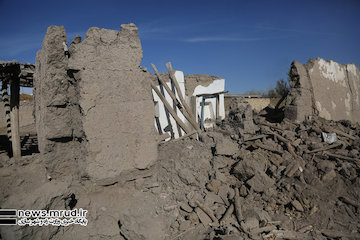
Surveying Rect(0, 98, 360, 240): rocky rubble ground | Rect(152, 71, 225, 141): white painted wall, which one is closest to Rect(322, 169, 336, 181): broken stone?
Rect(0, 98, 360, 240): rocky rubble ground

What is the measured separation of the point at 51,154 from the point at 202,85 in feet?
23.4

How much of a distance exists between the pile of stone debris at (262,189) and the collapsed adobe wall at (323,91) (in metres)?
1.35

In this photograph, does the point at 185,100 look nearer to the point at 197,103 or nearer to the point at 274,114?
the point at 197,103

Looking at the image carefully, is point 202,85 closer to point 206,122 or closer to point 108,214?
point 206,122

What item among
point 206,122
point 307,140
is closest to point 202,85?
point 206,122

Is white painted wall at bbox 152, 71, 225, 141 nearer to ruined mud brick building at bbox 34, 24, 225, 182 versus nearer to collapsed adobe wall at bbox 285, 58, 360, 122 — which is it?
collapsed adobe wall at bbox 285, 58, 360, 122

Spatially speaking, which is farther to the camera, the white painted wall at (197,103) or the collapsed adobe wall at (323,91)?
the white painted wall at (197,103)

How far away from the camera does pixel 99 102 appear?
3.21 metres

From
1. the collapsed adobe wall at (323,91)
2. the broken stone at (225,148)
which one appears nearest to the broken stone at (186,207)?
the broken stone at (225,148)

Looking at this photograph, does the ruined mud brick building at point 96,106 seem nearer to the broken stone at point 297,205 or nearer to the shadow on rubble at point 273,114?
the broken stone at point 297,205

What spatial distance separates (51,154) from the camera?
343 centimetres

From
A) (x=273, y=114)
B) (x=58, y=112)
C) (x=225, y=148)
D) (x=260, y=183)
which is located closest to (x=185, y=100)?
(x=273, y=114)

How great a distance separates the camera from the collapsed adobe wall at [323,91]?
19.8ft

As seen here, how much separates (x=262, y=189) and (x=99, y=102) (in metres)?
2.83
